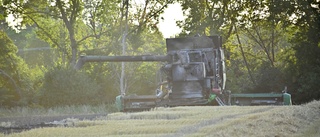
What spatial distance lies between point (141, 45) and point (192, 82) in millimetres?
30930

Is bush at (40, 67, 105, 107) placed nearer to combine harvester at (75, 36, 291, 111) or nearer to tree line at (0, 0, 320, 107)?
tree line at (0, 0, 320, 107)

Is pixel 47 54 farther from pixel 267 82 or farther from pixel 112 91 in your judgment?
pixel 267 82

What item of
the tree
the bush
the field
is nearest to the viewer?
the field

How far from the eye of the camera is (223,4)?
50375 mm

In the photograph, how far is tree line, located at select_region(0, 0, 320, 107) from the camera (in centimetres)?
4178

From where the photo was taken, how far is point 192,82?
3034cm

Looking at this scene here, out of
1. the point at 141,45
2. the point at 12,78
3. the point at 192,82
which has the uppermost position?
the point at 141,45

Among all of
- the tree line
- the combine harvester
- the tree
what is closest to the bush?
the tree line

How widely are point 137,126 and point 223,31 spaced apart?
37345 mm

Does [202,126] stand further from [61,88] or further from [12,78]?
[12,78]

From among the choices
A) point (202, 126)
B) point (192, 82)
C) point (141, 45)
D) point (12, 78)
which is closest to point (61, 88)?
point (12, 78)

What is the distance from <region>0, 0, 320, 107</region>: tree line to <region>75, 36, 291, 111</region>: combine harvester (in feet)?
37.0

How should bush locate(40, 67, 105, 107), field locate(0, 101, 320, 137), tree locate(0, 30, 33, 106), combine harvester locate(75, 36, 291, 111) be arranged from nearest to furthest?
field locate(0, 101, 320, 137)
combine harvester locate(75, 36, 291, 111)
bush locate(40, 67, 105, 107)
tree locate(0, 30, 33, 106)

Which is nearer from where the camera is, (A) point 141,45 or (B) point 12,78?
(B) point 12,78
